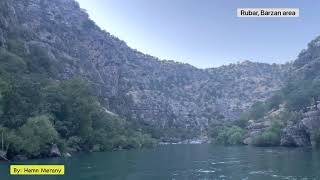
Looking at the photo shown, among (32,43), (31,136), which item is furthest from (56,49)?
(31,136)

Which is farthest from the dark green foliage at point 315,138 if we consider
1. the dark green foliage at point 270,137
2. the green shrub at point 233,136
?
the green shrub at point 233,136

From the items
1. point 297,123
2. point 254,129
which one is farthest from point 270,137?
point 254,129

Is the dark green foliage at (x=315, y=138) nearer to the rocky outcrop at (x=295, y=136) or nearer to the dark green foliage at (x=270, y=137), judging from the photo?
the rocky outcrop at (x=295, y=136)

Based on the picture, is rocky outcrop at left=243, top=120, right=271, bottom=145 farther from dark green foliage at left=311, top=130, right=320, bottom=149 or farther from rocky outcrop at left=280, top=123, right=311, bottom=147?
dark green foliage at left=311, top=130, right=320, bottom=149

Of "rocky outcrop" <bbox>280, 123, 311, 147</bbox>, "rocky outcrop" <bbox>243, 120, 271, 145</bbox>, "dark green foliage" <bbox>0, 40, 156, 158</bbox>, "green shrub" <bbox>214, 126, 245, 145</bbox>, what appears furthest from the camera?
"green shrub" <bbox>214, 126, 245, 145</bbox>

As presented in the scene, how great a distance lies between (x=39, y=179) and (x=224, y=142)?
14731 centimetres

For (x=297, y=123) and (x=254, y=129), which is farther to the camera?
(x=254, y=129)

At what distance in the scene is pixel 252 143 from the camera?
16400 centimetres

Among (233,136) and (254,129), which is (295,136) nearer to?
(254,129)

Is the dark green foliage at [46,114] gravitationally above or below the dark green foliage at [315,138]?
above

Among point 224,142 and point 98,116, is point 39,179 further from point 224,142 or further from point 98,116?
point 224,142

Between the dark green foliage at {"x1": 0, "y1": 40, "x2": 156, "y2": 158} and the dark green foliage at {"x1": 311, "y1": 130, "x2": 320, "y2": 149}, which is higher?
the dark green foliage at {"x1": 0, "y1": 40, "x2": 156, "y2": 158}

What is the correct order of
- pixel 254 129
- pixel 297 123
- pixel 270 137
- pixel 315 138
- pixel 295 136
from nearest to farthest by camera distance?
pixel 315 138 < pixel 295 136 < pixel 297 123 < pixel 270 137 < pixel 254 129

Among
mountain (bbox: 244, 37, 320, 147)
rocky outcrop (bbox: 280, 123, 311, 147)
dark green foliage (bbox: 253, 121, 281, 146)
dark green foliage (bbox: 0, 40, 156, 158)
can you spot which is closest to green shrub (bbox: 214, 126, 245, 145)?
mountain (bbox: 244, 37, 320, 147)
